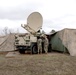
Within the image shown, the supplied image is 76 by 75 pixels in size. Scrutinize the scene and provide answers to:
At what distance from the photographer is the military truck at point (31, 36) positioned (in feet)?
65.4

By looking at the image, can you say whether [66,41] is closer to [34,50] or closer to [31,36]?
[34,50]

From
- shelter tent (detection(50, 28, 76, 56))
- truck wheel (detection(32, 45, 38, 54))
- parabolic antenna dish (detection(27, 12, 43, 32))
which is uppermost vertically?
parabolic antenna dish (detection(27, 12, 43, 32))

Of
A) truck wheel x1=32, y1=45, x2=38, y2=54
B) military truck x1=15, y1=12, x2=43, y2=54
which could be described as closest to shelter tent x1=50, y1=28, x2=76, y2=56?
military truck x1=15, y1=12, x2=43, y2=54

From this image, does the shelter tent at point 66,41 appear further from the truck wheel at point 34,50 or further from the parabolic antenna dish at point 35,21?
the truck wheel at point 34,50

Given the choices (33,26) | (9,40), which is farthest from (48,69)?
(9,40)

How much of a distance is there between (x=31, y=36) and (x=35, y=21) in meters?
2.13

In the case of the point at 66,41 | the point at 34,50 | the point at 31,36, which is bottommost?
the point at 34,50

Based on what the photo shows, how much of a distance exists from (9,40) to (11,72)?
50.1 feet

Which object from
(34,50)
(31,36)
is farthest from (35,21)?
(34,50)

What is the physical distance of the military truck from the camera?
19.9m

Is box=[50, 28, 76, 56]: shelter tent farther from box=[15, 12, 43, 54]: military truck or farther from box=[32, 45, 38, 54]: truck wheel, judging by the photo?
box=[32, 45, 38, 54]: truck wheel

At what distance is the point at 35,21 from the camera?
70.9ft

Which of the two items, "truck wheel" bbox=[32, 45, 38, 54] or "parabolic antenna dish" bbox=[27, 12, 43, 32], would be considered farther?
"parabolic antenna dish" bbox=[27, 12, 43, 32]

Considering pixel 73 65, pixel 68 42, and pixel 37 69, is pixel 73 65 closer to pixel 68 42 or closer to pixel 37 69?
pixel 37 69
